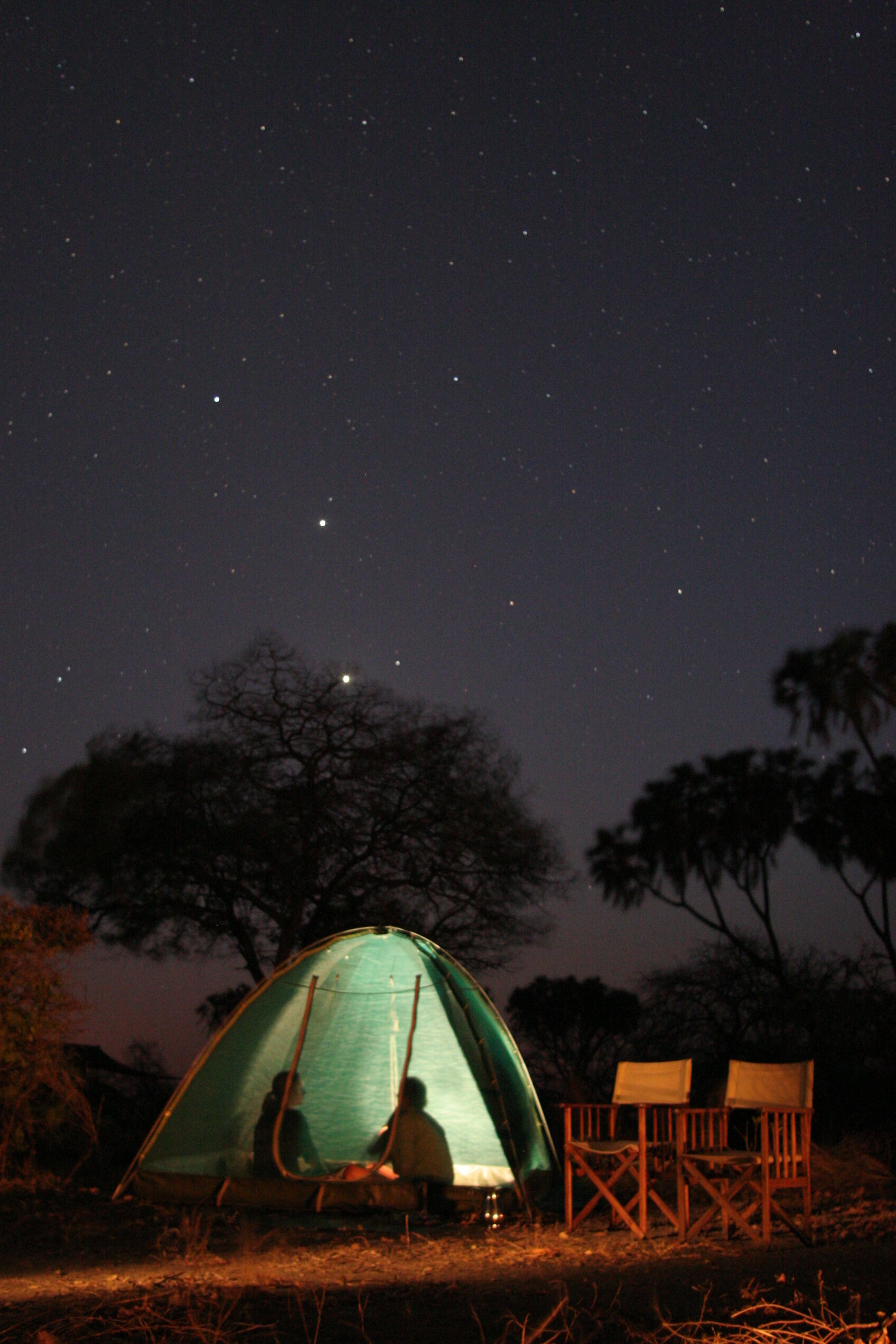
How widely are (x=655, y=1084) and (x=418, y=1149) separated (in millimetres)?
1537

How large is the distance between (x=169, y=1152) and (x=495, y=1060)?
2139 millimetres

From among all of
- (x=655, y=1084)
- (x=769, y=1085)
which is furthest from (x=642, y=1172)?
(x=655, y=1084)

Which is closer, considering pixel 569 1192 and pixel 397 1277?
pixel 397 1277

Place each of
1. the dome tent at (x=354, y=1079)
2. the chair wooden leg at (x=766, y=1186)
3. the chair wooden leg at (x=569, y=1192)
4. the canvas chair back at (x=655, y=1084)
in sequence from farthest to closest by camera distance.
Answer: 1. the dome tent at (x=354, y=1079)
2. the canvas chair back at (x=655, y=1084)
3. the chair wooden leg at (x=569, y=1192)
4. the chair wooden leg at (x=766, y=1186)

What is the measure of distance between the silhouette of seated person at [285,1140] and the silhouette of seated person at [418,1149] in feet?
1.86

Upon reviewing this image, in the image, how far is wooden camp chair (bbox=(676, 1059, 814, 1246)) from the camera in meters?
5.75

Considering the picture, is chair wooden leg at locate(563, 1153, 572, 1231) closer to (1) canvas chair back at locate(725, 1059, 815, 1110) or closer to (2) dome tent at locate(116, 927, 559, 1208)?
(2) dome tent at locate(116, 927, 559, 1208)

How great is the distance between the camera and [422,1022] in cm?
→ 819

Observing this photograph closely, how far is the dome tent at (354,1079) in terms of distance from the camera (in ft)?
24.1

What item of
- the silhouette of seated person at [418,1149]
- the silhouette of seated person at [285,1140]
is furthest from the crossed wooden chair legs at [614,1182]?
A: the silhouette of seated person at [285,1140]

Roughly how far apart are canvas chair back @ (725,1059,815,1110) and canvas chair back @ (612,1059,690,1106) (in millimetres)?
363

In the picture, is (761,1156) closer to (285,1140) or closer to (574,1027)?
(285,1140)

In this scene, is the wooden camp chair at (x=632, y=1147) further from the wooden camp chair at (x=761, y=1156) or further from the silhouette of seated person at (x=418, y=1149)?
the silhouette of seated person at (x=418, y=1149)

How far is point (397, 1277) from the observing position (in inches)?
198
